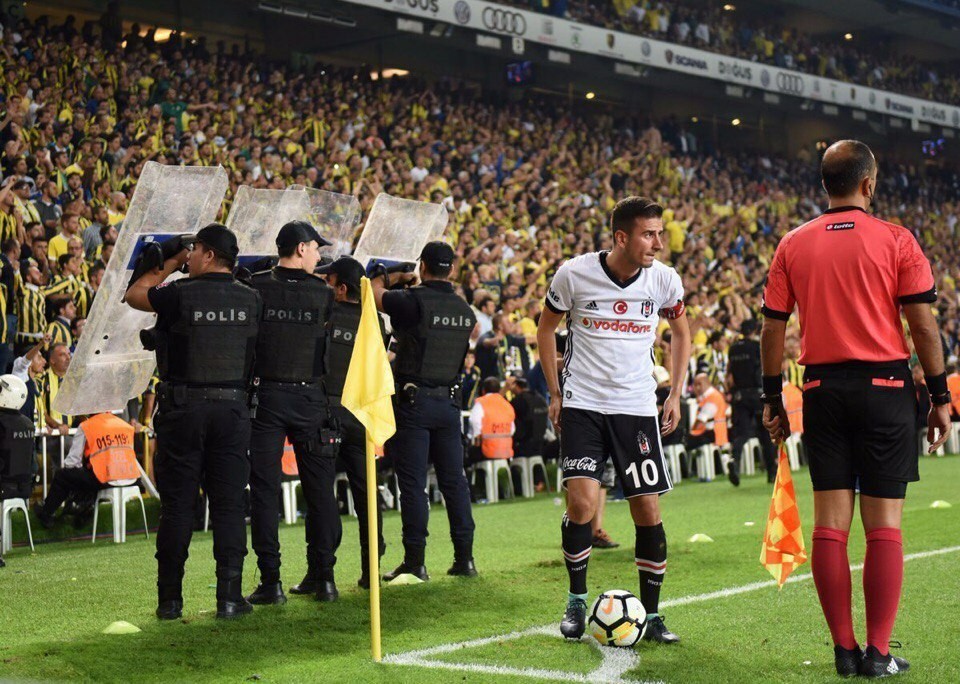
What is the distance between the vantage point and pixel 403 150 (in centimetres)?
2314

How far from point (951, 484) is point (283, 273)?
1035 centimetres

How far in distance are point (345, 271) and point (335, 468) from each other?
128 centimetres

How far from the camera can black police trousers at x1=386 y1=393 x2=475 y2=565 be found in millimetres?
8219

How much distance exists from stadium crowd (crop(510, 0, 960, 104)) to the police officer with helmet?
2024 cm

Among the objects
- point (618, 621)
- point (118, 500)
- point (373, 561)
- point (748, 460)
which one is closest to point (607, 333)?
point (618, 621)

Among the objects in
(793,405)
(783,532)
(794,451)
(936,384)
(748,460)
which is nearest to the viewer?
(936,384)

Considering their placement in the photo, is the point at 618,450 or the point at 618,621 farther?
the point at 618,450

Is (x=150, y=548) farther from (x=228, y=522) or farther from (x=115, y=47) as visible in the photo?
(x=115, y=47)

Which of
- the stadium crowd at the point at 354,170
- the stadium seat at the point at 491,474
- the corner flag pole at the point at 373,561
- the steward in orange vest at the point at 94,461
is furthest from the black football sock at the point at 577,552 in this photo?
the stadium seat at the point at 491,474

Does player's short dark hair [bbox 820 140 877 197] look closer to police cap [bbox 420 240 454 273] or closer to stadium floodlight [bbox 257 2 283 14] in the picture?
police cap [bbox 420 240 454 273]

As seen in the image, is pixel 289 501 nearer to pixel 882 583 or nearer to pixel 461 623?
pixel 461 623

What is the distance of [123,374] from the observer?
939 centimetres

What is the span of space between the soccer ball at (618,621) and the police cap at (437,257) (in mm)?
3008

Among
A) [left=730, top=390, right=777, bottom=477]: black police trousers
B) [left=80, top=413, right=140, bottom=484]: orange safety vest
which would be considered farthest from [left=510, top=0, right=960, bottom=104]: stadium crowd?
[left=80, top=413, right=140, bottom=484]: orange safety vest
